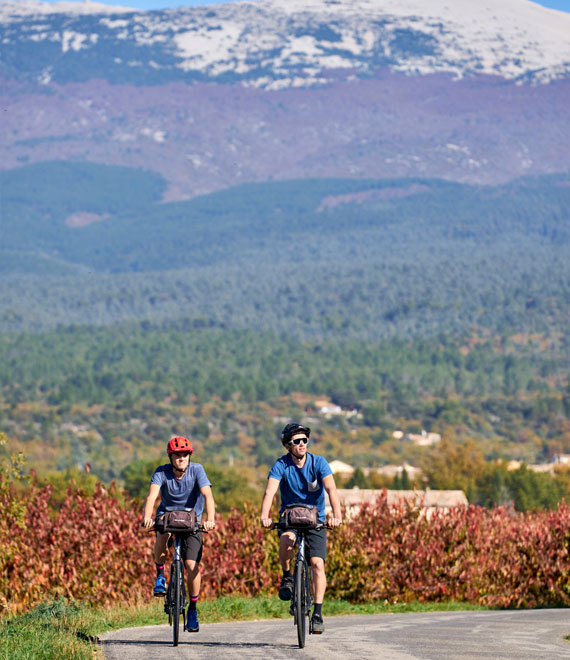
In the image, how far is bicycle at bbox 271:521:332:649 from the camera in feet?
40.1

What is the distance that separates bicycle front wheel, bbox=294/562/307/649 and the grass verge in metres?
1.87

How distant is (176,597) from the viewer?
41.7 ft

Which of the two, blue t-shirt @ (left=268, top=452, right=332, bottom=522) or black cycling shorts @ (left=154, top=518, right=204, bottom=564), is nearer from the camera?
blue t-shirt @ (left=268, top=452, right=332, bottom=522)

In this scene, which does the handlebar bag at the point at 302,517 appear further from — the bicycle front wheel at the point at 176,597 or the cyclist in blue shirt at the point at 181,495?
the bicycle front wheel at the point at 176,597

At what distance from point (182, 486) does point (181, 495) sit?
0.28 ft

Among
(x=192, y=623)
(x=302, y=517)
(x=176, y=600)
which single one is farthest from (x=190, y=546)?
(x=302, y=517)

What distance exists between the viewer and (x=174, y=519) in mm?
12703

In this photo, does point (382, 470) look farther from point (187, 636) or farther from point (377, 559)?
point (187, 636)

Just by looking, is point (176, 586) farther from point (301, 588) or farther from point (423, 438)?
point (423, 438)

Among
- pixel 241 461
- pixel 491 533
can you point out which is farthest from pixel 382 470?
pixel 491 533

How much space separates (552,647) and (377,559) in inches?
398

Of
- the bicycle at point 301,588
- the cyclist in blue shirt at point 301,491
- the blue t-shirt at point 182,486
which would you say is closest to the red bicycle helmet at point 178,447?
the blue t-shirt at point 182,486

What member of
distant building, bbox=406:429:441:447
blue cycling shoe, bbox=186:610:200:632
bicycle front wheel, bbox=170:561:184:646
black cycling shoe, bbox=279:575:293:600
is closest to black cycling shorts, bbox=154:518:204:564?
bicycle front wheel, bbox=170:561:184:646

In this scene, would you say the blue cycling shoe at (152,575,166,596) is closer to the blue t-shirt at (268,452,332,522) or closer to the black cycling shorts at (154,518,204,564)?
the black cycling shorts at (154,518,204,564)
